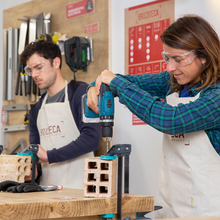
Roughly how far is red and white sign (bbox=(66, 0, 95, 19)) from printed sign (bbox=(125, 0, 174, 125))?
368mm

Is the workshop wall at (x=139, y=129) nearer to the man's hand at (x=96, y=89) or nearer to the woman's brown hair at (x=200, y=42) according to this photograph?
the woman's brown hair at (x=200, y=42)

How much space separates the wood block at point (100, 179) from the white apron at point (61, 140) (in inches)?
41.2

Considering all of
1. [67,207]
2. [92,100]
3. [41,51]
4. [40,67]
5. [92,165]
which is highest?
[41,51]

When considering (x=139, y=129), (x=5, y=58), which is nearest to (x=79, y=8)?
(x=5, y=58)

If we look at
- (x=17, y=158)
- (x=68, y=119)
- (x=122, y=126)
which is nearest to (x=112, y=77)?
(x=17, y=158)

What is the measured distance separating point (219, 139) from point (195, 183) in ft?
0.64

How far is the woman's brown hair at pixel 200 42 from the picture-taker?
132 centimetres

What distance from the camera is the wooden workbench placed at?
41.1 inches

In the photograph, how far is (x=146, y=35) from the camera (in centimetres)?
254

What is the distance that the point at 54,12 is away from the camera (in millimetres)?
3154

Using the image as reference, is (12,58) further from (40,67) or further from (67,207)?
(67,207)

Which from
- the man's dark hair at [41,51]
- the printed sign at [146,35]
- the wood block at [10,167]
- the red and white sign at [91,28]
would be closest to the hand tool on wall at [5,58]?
the man's dark hair at [41,51]

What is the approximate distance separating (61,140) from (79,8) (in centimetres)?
→ 122

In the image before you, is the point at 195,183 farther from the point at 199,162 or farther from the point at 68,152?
the point at 68,152
